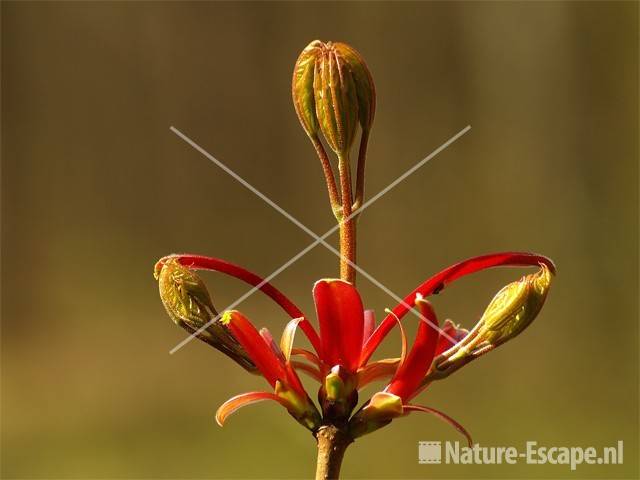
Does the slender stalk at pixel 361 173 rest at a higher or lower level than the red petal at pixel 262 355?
higher

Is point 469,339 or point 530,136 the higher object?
point 530,136

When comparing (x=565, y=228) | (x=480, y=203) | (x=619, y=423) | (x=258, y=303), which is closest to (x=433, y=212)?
(x=480, y=203)

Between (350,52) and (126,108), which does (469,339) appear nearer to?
(350,52)

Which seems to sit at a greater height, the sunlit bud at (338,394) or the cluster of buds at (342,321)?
the cluster of buds at (342,321)

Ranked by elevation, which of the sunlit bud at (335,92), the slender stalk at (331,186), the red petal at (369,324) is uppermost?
the sunlit bud at (335,92)

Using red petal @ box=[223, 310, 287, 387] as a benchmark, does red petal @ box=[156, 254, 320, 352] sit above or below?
above

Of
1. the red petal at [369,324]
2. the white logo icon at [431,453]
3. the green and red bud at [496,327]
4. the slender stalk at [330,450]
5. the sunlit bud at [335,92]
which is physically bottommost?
the slender stalk at [330,450]
